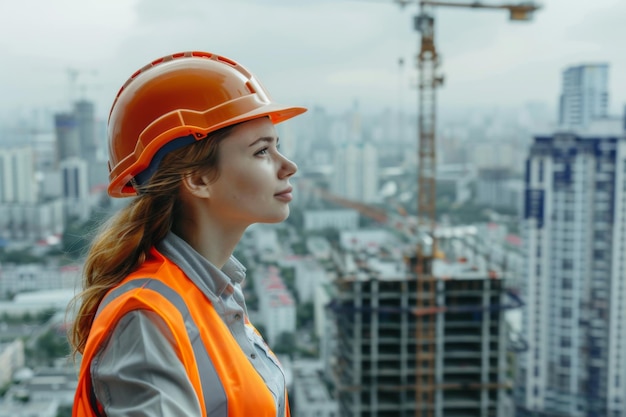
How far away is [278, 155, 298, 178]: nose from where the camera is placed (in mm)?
523

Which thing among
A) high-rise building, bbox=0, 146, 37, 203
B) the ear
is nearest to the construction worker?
the ear

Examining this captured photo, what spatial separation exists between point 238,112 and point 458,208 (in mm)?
13269

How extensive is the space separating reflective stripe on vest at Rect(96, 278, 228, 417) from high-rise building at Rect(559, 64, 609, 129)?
448 inches

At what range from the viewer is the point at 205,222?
1.69 feet

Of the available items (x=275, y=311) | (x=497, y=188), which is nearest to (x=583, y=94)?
(x=497, y=188)

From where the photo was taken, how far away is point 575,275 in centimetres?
955

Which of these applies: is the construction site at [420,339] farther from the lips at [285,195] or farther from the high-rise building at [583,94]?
the lips at [285,195]

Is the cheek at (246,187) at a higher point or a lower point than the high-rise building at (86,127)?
lower

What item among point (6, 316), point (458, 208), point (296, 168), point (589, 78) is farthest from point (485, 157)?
point (296, 168)

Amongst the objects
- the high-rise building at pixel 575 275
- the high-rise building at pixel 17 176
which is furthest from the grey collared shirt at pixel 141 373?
the high-rise building at pixel 575 275

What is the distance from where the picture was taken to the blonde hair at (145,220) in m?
0.49

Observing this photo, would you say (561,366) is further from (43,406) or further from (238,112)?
(238,112)

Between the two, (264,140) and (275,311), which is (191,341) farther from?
(275,311)

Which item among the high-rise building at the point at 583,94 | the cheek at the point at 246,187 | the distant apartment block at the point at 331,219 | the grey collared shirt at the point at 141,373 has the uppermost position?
the high-rise building at the point at 583,94
